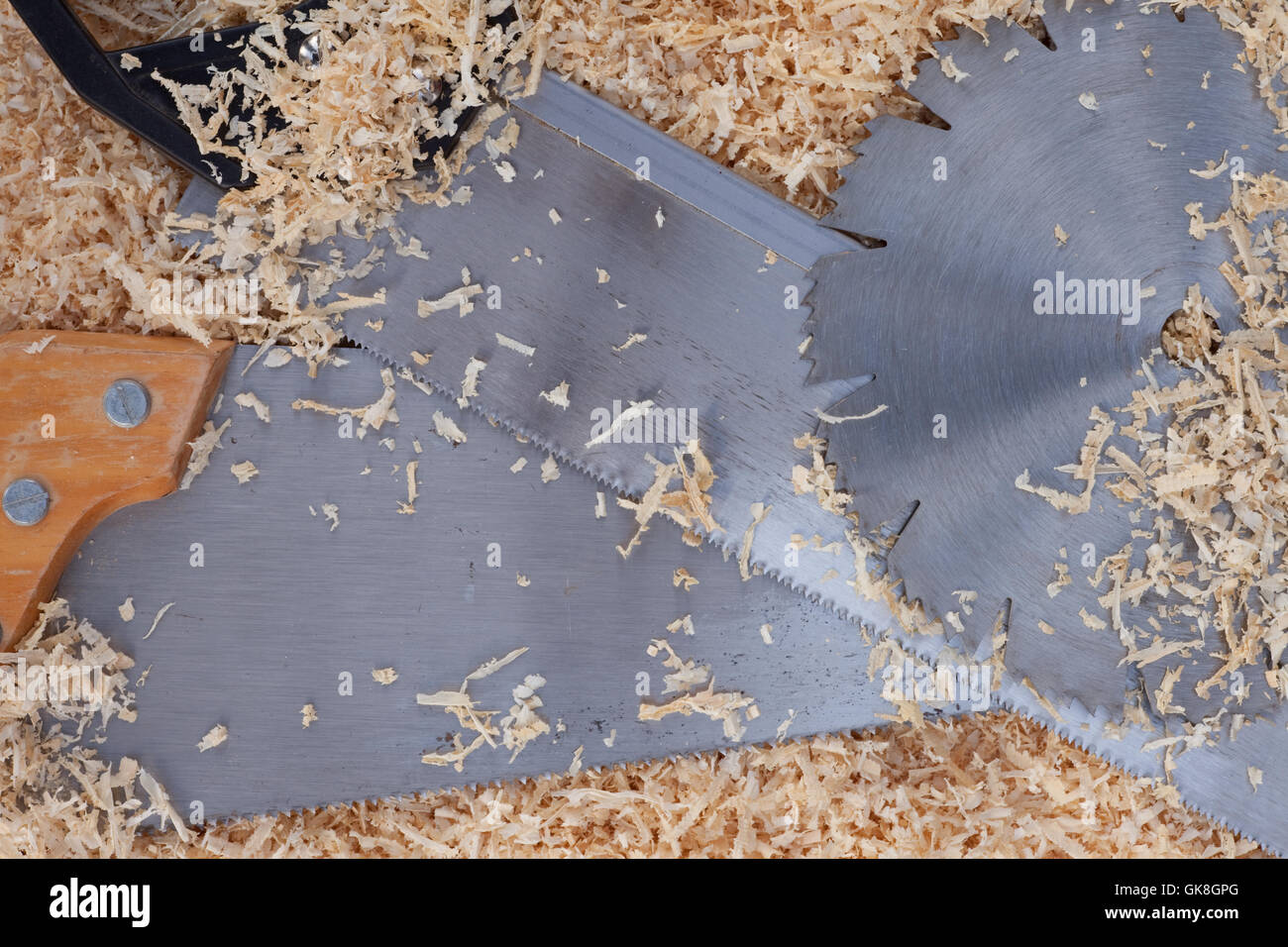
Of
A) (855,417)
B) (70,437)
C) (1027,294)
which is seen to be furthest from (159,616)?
(1027,294)

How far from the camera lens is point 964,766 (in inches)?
73.8

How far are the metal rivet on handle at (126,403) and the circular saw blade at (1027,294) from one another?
125 cm

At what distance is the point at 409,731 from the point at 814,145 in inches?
54.2

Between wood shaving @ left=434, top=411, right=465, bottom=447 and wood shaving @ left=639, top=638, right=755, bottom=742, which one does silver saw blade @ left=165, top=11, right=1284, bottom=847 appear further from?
wood shaving @ left=639, top=638, right=755, bottom=742

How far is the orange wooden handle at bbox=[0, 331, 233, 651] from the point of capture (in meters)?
1.74

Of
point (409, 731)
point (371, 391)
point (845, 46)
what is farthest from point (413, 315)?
point (845, 46)

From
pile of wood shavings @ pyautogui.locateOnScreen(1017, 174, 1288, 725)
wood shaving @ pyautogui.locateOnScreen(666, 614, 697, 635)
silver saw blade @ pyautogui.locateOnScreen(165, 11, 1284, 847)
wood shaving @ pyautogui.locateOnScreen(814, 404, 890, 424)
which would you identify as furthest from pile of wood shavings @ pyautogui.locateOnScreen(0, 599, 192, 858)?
pile of wood shavings @ pyautogui.locateOnScreen(1017, 174, 1288, 725)

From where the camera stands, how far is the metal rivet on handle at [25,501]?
173cm

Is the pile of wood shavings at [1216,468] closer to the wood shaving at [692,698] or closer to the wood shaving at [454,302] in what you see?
the wood shaving at [692,698]

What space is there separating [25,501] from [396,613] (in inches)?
27.9

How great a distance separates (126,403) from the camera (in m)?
1.74

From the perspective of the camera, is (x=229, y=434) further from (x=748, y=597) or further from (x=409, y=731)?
(x=748, y=597)

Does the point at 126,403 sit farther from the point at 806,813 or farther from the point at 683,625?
the point at 806,813

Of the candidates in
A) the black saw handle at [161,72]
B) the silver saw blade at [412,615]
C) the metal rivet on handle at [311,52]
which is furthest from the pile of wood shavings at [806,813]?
the metal rivet on handle at [311,52]
